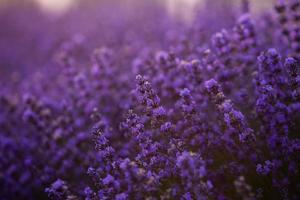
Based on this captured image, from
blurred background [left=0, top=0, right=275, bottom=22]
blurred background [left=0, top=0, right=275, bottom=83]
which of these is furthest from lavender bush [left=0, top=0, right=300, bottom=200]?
blurred background [left=0, top=0, right=275, bottom=22]

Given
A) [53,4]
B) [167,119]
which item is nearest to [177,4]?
[53,4]

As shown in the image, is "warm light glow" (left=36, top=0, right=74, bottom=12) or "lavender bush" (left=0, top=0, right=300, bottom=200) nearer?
"lavender bush" (left=0, top=0, right=300, bottom=200)

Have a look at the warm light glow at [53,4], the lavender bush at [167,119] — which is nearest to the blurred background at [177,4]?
the warm light glow at [53,4]

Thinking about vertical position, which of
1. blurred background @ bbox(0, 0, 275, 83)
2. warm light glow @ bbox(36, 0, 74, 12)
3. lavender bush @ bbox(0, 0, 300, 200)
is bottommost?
lavender bush @ bbox(0, 0, 300, 200)

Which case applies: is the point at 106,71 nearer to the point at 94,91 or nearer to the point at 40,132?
the point at 94,91

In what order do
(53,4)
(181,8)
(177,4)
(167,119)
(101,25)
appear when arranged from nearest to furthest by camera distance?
1. (167,119)
2. (101,25)
3. (181,8)
4. (177,4)
5. (53,4)

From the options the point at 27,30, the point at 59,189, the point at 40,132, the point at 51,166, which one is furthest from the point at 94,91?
the point at 27,30

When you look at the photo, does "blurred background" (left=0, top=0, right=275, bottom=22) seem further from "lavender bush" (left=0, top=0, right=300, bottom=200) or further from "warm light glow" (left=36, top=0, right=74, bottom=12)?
"lavender bush" (left=0, top=0, right=300, bottom=200)

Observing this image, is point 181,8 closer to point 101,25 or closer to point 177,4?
point 177,4

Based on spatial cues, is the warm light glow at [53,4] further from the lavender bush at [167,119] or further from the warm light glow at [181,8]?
the lavender bush at [167,119]
